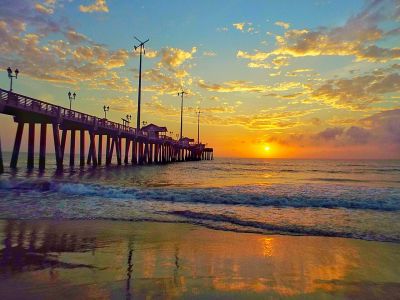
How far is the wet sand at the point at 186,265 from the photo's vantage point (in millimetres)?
4336

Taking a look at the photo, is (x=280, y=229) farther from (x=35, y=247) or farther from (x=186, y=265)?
(x=35, y=247)

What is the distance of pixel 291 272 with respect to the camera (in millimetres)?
5230

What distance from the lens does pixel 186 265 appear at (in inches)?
215

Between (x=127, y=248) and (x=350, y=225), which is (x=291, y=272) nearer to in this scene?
(x=127, y=248)

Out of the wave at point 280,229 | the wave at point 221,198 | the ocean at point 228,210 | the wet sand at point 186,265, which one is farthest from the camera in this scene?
the wave at point 221,198

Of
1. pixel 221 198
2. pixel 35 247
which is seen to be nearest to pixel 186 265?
pixel 35 247

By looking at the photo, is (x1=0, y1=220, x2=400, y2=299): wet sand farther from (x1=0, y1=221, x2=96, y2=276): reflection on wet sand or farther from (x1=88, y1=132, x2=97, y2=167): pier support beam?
(x1=88, y1=132, x2=97, y2=167): pier support beam

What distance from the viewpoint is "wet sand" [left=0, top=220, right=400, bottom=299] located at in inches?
171

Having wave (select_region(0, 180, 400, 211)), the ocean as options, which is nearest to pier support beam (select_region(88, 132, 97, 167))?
wave (select_region(0, 180, 400, 211))

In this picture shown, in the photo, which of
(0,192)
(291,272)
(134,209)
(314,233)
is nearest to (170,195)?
(134,209)

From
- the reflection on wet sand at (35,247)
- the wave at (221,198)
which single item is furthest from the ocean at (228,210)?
the reflection on wet sand at (35,247)

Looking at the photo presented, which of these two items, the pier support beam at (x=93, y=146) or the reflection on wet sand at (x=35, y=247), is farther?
the pier support beam at (x=93, y=146)

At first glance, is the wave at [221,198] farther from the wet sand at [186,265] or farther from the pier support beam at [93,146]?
the pier support beam at [93,146]

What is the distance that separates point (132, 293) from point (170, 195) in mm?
12038
